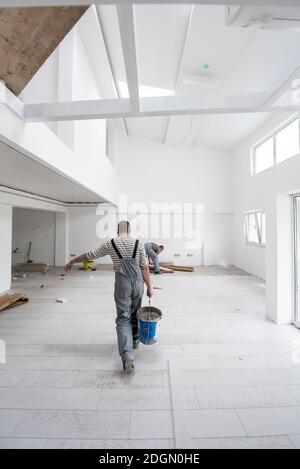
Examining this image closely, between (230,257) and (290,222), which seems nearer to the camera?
(290,222)

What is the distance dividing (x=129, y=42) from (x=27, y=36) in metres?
0.83

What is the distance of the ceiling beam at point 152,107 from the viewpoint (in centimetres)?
190

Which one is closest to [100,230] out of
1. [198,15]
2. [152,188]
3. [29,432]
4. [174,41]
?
[152,188]

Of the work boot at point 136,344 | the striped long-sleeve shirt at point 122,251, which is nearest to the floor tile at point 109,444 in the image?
the work boot at point 136,344

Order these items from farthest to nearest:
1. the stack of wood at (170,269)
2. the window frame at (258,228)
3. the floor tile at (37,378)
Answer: the stack of wood at (170,269) → the window frame at (258,228) → the floor tile at (37,378)

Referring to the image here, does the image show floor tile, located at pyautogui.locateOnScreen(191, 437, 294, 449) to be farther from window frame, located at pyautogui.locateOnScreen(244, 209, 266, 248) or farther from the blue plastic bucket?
window frame, located at pyautogui.locateOnScreen(244, 209, 266, 248)

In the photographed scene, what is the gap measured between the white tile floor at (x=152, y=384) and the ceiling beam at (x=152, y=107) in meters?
2.24

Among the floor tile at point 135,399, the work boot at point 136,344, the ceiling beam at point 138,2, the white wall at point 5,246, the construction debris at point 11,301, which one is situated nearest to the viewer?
the ceiling beam at point 138,2

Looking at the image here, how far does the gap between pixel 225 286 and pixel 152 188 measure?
14.1ft

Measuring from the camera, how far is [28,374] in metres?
2.00

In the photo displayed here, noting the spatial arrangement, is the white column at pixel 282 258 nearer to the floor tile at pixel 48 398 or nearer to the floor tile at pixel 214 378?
the floor tile at pixel 214 378

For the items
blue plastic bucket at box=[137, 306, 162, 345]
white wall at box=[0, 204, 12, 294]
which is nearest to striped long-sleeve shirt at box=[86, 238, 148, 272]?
blue plastic bucket at box=[137, 306, 162, 345]

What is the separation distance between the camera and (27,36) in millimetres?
1584
